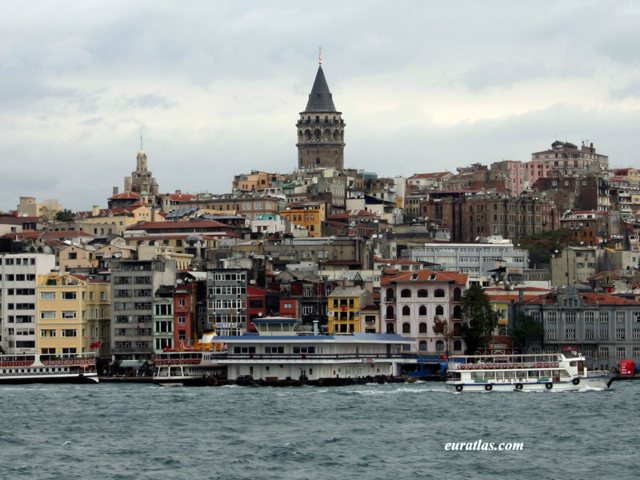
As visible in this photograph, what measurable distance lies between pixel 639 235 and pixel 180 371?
263ft

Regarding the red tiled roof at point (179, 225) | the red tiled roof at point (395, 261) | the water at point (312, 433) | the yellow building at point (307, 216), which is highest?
the yellow building at point (307, 216)

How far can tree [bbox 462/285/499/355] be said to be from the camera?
115750mm

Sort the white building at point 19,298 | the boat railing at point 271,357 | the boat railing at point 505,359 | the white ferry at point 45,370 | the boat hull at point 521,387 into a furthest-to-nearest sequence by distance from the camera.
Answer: the white building at point 19,298 → the white ferry at point 45,370 → the boat railing at point 271,357 → the boat railing at point 505,359 → the boat hull at point 521,387

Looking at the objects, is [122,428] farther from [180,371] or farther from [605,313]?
[605,313]

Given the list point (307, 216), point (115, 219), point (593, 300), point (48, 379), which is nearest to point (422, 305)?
point (593, 300)

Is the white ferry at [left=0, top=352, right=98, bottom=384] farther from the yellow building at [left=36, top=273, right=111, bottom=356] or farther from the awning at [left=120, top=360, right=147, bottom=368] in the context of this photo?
the yellow building at [left=36, top=273, right=111, bottom=356]

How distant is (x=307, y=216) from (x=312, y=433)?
96.3m

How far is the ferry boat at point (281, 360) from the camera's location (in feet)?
356

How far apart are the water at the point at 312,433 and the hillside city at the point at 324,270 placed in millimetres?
15609

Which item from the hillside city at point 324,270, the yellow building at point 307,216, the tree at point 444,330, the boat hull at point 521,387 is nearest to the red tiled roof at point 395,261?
the hillside city at point 324,270

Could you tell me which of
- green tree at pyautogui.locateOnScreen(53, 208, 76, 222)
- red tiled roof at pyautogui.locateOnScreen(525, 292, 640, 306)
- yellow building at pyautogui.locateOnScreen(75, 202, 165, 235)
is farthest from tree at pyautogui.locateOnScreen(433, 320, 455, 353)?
green tree at pyautogui.locateOnScreen(53, 208, 76, 222)

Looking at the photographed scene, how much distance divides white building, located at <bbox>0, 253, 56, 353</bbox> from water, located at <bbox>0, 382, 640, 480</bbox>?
16.7 meters

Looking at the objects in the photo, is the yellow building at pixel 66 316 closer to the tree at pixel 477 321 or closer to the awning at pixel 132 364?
the awning at pixel 132 364

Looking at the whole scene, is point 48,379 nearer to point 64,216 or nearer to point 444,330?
point 444,330
